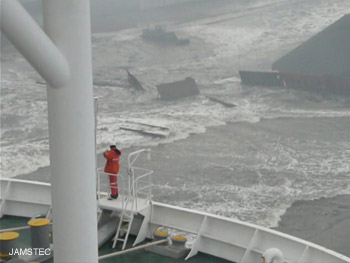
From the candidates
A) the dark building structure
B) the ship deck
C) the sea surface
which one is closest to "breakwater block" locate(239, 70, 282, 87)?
the sea surface

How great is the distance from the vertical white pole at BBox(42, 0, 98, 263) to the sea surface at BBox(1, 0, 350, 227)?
9817 millimetres

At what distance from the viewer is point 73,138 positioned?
5.36 ft

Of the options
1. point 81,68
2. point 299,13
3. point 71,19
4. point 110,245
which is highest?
point 299,13

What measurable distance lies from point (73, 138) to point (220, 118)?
63.3 feet

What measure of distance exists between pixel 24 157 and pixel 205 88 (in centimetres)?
1102

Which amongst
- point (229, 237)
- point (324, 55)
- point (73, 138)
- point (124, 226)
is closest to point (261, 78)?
point (324, 55)

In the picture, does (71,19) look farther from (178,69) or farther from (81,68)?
(178,69)

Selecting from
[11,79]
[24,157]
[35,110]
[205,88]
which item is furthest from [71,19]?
[11,79]

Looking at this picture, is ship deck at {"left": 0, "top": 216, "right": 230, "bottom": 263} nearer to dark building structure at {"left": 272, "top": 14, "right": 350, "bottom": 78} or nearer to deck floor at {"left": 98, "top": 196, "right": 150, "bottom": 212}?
deck floor at {"left": 98, "top": 196, "right": 150, "bottom": 212}

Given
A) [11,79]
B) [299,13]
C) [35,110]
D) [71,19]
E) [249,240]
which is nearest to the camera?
Result: [71,19]

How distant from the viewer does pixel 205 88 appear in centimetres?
2575

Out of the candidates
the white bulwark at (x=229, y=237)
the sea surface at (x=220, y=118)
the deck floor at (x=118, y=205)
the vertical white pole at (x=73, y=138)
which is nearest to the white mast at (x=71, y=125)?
the vertical white pole at (x=73, y=138)

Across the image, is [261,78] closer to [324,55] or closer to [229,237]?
[324,55]

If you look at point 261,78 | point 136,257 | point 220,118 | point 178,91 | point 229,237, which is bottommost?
point 136,257
